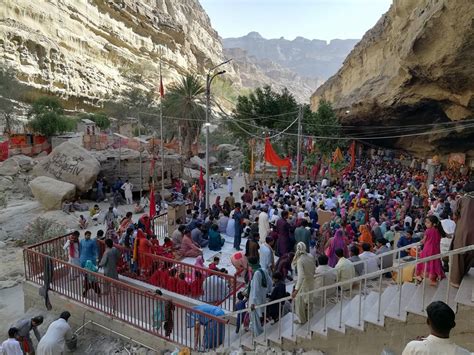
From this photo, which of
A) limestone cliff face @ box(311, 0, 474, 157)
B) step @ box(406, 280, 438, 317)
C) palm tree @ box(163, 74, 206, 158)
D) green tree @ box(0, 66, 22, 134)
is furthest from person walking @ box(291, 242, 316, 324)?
green tree @ box(0, 66, 22, 134)

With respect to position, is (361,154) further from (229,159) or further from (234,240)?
(234,240)

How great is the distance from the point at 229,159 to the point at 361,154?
1564 cm

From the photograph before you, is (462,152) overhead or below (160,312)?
overhead

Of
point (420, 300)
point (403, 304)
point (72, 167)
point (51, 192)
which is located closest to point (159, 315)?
point (403, 304)

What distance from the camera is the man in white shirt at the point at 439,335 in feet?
9.03

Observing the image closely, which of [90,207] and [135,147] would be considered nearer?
[90,207]

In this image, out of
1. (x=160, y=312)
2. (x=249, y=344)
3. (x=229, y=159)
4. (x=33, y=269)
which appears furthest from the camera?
(x=229, y=159)

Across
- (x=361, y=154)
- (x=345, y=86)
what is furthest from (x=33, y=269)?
(x=345, y=86)

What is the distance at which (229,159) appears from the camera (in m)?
42.6

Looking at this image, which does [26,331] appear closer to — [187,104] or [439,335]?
[439,335]

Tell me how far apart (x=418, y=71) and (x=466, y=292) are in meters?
16.8

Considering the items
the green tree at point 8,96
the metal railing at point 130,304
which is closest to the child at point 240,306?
the metal railing at point 130,304

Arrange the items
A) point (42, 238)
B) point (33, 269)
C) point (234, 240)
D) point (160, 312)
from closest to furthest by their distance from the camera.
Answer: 1. point (160, 312)
2. point (33, 269)
3. point (234, 240)
4. point (42, 238)

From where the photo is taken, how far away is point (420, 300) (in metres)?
5.20
